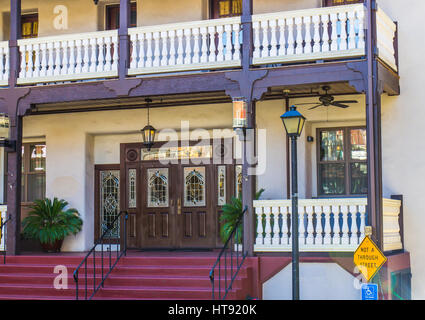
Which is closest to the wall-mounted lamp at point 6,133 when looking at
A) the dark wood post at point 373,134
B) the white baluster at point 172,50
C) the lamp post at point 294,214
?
the white baluster at point 172,50

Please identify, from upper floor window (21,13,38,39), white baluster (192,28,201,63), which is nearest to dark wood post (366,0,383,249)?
white baluster (192,28,201,63)

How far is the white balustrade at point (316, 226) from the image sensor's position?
13635 mm

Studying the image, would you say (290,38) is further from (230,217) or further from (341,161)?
(230,217)

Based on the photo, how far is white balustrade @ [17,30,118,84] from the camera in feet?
50.5

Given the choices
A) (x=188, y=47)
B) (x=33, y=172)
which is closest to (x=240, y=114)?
(x=188, y=47)

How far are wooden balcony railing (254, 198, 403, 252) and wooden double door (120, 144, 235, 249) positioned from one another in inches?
108

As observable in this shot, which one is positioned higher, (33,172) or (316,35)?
(316,35)

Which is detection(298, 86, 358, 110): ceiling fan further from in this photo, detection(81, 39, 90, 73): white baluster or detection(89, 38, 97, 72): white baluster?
detection(81, 39, 90, 73): white baluster

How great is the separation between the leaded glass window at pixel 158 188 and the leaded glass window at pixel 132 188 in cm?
38

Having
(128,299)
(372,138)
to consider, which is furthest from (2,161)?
(372,138)

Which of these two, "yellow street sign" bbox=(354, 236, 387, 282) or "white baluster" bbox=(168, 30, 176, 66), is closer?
"yellow street sign" bbox=(354, 236, 387, 282)

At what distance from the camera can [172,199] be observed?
57.5ft

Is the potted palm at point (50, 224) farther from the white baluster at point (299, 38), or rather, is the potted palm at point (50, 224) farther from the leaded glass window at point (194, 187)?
the white baluster at point (299, 38)

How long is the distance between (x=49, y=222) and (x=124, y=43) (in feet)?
16.0
